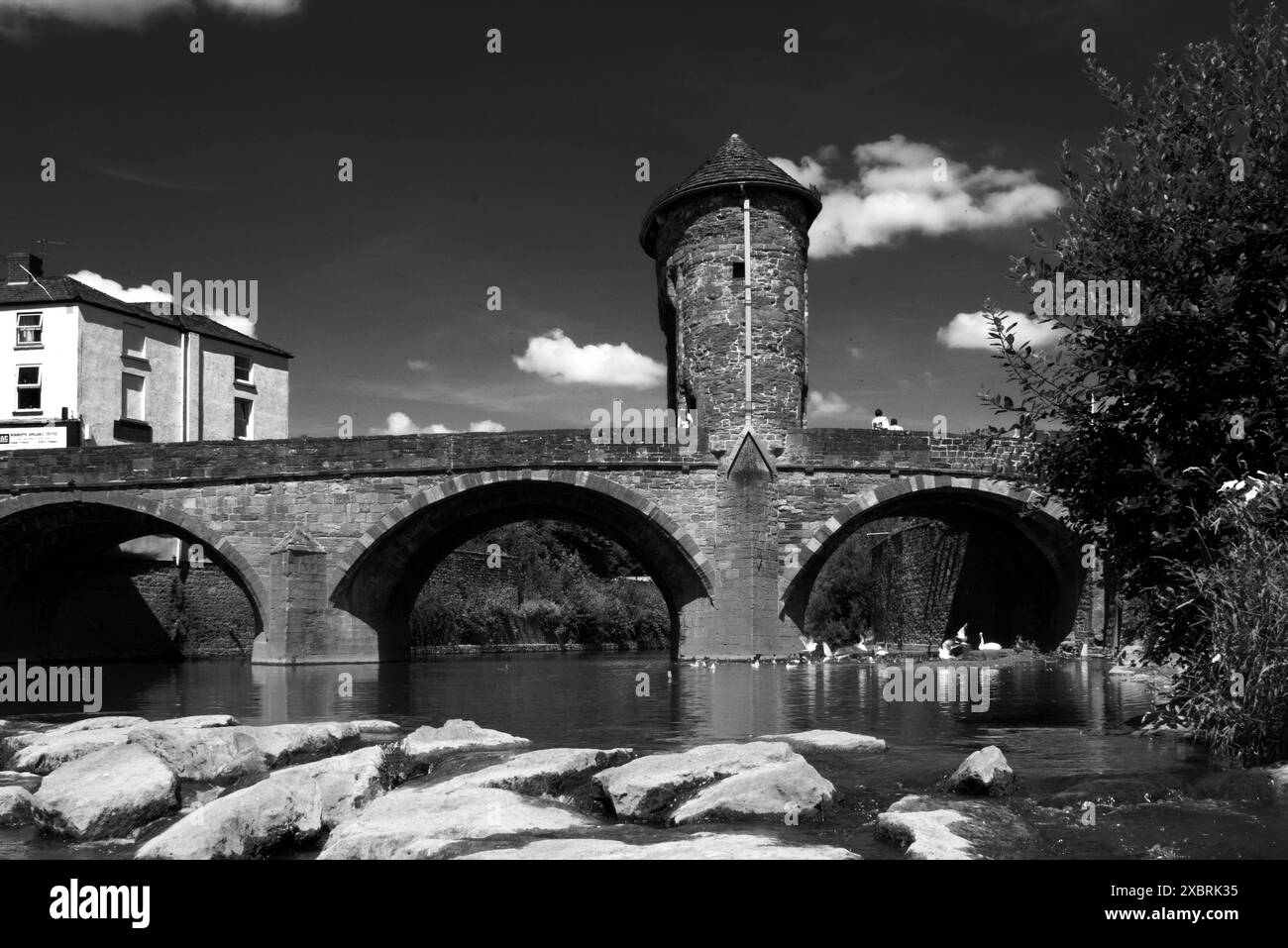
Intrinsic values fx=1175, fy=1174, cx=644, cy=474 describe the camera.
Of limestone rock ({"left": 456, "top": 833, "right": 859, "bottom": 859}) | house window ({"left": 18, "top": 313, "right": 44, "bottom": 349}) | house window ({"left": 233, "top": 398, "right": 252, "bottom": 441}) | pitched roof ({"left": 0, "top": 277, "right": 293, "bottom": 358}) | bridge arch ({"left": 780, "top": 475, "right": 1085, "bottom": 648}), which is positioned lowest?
limestone rock ({"left": 456, "top": 833, "right": 859, "bottom": 859})

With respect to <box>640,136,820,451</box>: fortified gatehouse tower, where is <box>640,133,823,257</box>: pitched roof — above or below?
above

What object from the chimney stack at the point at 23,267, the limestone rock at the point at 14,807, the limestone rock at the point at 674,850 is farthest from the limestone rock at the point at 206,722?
the chimney stack at the point at 23,267

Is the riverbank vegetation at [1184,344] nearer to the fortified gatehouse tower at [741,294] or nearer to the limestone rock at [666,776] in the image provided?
the limestone rock at [666,776]

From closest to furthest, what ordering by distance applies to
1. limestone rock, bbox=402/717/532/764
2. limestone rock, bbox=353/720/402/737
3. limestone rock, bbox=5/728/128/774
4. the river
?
the river < limestone rock, bbox=402/717/532/764 < limestone rock, bbox=5/728/128/774 < limestone rock, bbox=353/720/402/737

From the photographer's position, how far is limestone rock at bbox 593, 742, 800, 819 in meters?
6.78

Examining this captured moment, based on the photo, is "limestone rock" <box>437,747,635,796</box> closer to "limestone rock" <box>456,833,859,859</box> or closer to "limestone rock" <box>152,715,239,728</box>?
"limestone rock" <box>456,833,859,859</box>

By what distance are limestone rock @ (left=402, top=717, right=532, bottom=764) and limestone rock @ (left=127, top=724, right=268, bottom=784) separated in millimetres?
1154

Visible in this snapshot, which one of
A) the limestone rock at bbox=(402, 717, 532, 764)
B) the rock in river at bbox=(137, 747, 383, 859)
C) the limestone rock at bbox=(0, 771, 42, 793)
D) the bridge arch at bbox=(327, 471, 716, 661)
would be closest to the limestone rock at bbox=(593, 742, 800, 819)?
the rock in river at bbox=(137, 747, 383, 859)

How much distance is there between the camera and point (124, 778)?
691 cm

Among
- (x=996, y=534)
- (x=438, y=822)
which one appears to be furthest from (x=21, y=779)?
(x=996, y=534)

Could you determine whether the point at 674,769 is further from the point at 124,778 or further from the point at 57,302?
the point at 57,302

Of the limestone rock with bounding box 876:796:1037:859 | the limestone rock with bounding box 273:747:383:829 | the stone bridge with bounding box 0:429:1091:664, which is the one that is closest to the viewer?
the limestone rock with bounding box 876:796:1037:859
